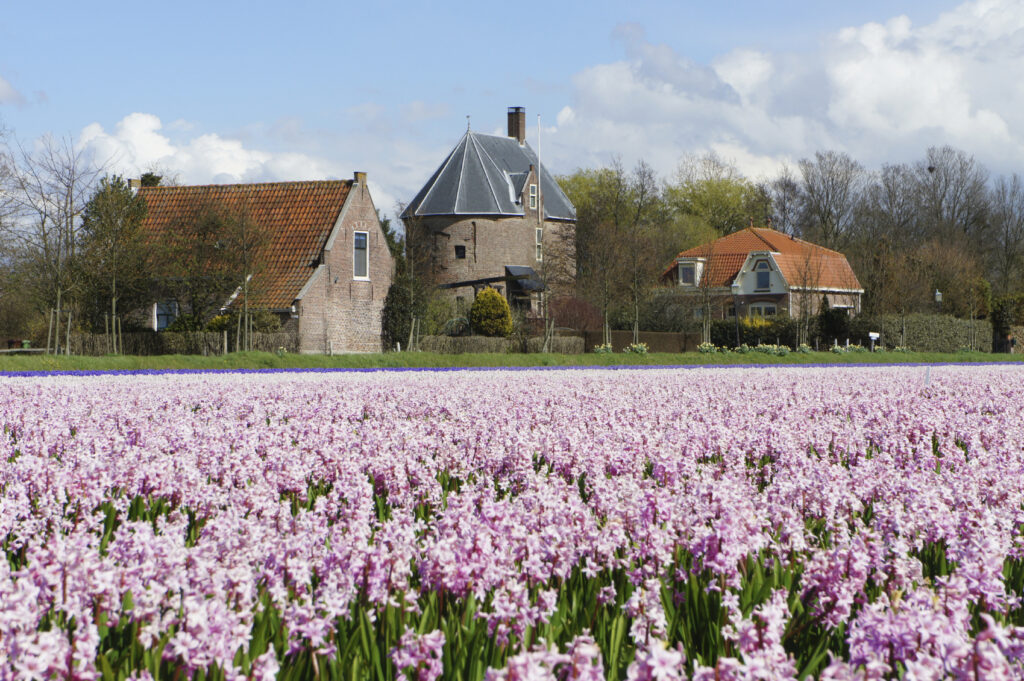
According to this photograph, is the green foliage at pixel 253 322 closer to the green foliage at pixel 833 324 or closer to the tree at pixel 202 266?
the tree at pixel 202 266

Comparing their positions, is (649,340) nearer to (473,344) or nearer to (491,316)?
(491,316)

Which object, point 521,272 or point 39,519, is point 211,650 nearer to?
point 39,519

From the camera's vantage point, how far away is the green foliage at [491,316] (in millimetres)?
47719

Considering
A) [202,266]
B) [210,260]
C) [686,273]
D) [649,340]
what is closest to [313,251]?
[210,260]

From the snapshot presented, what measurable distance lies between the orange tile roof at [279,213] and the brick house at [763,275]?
28.1 metres

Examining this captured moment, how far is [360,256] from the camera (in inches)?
1816

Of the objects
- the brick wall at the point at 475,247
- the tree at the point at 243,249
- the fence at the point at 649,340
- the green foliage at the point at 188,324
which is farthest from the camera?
the brick wall at the point at 475,247

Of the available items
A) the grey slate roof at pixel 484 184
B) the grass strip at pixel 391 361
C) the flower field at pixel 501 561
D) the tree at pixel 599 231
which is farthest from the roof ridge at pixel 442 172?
the flower field at pixel 501 561

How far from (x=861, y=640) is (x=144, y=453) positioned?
16.0ft

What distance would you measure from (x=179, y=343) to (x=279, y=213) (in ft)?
36.0

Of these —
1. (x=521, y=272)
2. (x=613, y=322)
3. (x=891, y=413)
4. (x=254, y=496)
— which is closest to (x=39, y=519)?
(x=254, y=496)

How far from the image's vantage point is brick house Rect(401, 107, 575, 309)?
199 feet

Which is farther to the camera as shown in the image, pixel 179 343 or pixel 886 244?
pixel 886 244

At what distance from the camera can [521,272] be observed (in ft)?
202
